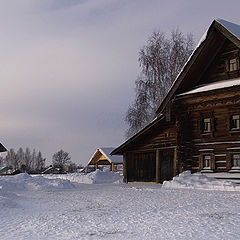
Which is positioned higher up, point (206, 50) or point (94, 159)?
point (206, 50)

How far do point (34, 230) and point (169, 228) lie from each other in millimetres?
3069

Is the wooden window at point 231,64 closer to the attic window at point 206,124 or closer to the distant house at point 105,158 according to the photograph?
the attic window at point 206,124

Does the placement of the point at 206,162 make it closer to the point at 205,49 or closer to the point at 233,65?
the point at 233,65

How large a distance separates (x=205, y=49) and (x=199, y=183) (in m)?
7.10

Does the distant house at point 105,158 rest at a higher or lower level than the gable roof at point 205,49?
lower

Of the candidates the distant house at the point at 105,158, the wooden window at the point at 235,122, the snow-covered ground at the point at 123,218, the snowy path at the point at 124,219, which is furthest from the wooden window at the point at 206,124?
the distant house at the point at 105,158

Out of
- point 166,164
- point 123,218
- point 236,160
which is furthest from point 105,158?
point 123,218

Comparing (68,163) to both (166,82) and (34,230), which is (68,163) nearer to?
(166,82)

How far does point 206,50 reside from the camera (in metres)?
18.9

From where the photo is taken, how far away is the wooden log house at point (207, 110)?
17.9m

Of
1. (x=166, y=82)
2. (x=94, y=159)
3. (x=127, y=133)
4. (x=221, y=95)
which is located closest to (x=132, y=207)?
(x=221, y=95)

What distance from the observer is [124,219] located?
906 cm

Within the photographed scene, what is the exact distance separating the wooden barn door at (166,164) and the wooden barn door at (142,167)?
0.71 m

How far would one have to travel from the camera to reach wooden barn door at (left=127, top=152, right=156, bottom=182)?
2256cm
